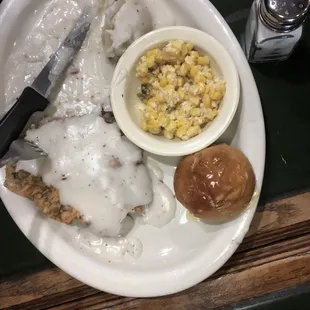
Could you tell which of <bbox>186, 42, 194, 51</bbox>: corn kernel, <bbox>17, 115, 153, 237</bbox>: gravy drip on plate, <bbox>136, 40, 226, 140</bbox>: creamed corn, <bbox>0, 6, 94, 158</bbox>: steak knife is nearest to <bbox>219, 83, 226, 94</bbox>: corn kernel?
<bbox>136, 40, 226, 140</bbox>: creamed corn

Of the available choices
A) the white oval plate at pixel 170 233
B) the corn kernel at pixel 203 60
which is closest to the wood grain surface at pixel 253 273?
the white oval plate at pixel 170 233

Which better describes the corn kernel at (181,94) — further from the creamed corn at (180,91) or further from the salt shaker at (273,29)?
the salt shaker at (273,29)

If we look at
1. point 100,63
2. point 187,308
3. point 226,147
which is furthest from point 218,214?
point 100,63

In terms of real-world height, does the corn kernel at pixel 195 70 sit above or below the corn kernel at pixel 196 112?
above

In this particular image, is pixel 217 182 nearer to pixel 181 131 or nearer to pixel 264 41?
pixel 181 131

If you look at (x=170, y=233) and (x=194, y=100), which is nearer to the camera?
(x=194, y=100)

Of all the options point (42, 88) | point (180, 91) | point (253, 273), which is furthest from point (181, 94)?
point (253, 273)

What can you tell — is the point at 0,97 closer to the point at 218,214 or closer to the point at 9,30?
the point at 9,30
